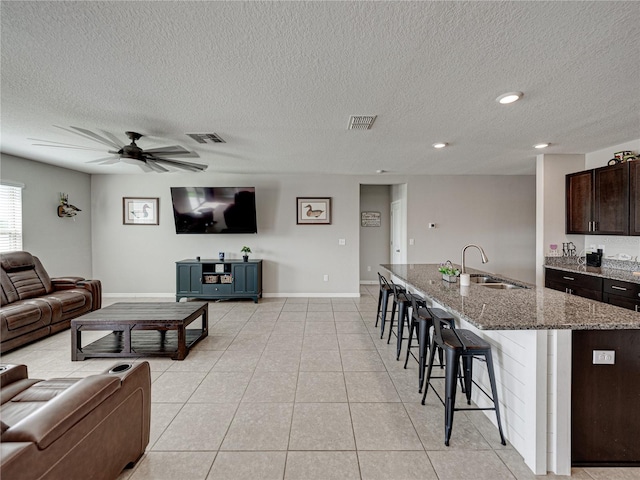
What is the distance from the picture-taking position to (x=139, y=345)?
3541 millimetres

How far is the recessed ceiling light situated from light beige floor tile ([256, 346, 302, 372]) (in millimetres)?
3067

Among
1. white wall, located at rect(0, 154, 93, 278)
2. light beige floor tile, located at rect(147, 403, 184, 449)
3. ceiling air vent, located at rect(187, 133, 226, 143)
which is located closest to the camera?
light beige floor tile, located at rect(147, 403, 184, 449)

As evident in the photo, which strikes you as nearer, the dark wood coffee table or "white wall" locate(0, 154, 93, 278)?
the dark wood coffee table

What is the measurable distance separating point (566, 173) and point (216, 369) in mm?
5447

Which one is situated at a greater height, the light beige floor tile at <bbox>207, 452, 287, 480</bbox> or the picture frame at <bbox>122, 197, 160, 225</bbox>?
the picture frame at <bbox>122, 197, 160, 225</bbox>

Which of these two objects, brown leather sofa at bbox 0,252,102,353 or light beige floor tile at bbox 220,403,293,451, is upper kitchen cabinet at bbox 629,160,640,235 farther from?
brown leather sofa at bbox 0,252,102,353

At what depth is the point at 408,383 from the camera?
8.89 ft

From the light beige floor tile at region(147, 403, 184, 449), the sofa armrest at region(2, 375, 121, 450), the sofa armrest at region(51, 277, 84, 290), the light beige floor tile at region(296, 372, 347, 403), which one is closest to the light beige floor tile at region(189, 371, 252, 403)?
the light beige floor tile at region(147, 403, 184, 449)

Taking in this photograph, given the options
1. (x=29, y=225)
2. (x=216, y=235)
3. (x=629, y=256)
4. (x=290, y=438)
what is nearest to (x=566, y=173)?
(x=629, y=256)

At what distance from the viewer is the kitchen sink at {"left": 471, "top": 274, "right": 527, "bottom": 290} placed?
119 inches

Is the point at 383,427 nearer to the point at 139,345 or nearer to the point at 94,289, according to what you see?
the point at 139,345

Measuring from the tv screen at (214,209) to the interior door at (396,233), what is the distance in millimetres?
3163

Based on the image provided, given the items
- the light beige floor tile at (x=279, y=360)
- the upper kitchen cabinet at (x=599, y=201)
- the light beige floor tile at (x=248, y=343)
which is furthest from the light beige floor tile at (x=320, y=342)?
the upper kitchen cabinet at (x=599, y=201)

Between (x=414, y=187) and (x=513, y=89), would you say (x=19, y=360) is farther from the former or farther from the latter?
(x=414, y=187)
